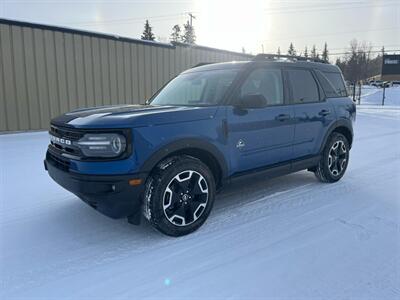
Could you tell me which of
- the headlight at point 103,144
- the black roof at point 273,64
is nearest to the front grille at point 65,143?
the headlight at point 103,144

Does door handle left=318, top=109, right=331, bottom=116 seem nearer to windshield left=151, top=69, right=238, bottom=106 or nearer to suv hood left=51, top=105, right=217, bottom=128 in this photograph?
windshield left=151, top=69, right=238, bottom=106

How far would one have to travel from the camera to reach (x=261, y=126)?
3.81m

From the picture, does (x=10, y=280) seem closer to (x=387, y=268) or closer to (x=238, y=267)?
(x=238, y=267)

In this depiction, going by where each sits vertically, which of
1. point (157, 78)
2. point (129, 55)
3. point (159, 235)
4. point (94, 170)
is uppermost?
point (129, 55)

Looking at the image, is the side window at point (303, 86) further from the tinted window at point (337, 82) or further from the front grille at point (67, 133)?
the front grille at point (67, 133)

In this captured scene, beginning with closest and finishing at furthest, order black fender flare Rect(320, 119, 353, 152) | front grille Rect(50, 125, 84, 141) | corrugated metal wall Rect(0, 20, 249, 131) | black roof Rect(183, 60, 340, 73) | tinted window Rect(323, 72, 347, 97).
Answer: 1. front grille Rect(50, 125, 84, 141)
2. black roof Rect(183, 60, 340, 73)
3. black fender flare Rect(320, 119, 353, 152)
4. tinted window Rect(323, 72, 347, 97)
5. corrugated metal wall Rect(0, 20, 249, 131)

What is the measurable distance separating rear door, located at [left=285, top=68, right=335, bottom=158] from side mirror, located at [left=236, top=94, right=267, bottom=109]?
3.07ft

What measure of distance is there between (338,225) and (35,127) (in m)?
9.48

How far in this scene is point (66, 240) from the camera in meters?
3.14

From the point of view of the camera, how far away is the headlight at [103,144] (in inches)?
112

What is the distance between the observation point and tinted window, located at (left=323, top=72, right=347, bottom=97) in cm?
509

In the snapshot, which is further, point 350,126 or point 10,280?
point 350,126

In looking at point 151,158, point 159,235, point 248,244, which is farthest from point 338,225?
point 151,158

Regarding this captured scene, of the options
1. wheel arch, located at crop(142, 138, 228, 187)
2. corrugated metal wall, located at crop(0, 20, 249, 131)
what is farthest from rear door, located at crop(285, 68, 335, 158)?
corrugated metal wall, located at crop(0, 20, 249, 131)
